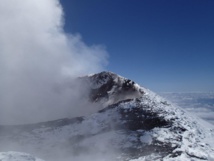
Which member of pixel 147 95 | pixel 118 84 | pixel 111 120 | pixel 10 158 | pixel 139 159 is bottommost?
pixel 139 159

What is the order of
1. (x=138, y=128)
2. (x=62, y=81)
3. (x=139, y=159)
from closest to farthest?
(x=139, y=159), (x=138, y=128), (x=62, y=81)

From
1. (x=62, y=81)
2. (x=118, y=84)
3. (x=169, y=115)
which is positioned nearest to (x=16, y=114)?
(x=62, y=81)

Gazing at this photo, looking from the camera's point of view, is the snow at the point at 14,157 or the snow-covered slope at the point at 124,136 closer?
the snow at the point at 14,157

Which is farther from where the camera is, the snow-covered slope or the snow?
the snow-covered slope

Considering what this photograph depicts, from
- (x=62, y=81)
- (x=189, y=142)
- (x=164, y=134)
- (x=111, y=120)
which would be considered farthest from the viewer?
(x=62, y=81)

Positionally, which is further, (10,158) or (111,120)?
(111,120)

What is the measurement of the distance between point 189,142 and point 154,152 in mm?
6223

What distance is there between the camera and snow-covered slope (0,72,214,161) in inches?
1439

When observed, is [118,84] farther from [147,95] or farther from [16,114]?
[16,114]

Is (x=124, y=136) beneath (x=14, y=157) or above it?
above

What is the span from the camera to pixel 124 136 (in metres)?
42.4

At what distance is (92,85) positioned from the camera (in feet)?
234

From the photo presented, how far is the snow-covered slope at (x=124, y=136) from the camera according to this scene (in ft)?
120

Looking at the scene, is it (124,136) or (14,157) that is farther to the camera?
(124,136)
